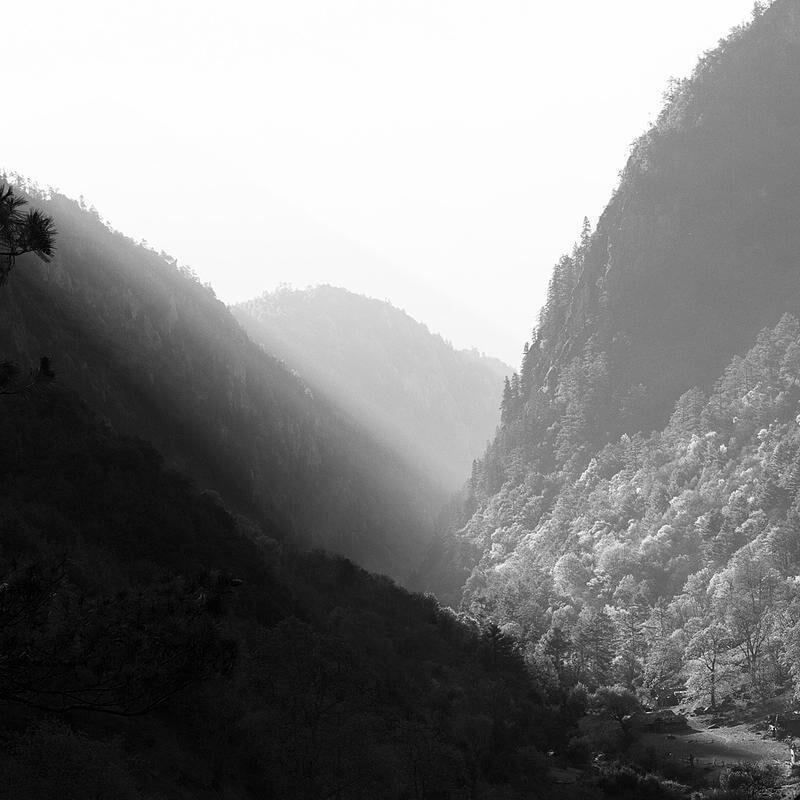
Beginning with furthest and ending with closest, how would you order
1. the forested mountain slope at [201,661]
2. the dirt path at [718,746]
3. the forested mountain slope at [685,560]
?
the forested mountain slope at [685,560] < the dirt path at [718,746] < the forested mountain slope at [201,661]

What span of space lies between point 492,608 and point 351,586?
38.2 meters

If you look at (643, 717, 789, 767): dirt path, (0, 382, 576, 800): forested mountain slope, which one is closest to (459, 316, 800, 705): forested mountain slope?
(643, 717, 789, 767): dirt path

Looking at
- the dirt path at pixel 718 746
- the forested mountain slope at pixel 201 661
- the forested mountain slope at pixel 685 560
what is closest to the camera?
the forested mountain slope at pixel 201 661

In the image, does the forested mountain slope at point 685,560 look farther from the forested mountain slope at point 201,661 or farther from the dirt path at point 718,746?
the forested mountain slope at point 201,661

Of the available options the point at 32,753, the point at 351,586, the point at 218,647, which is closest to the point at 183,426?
the point at 351,586

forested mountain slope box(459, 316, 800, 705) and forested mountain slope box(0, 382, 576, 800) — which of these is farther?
forested mountain slope box(459, 316, 800, 705)

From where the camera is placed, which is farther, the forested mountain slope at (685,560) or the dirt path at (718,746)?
the forested mountain slope at (685,560)

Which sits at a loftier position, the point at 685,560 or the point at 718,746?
the point at 685,560

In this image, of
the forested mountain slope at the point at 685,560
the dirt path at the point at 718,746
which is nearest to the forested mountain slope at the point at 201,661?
the dirt path at the point at 718,746

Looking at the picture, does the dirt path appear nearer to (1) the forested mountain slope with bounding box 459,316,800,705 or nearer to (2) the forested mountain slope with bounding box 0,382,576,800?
(1) the forested mountain slope with bounding box 459,316,800,705

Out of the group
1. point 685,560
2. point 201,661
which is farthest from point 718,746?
point 201,661

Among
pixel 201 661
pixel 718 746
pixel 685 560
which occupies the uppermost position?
pixel 685 560

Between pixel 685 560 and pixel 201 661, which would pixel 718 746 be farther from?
pixel 201 661

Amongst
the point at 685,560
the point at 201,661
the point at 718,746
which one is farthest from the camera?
the point at 685,560
